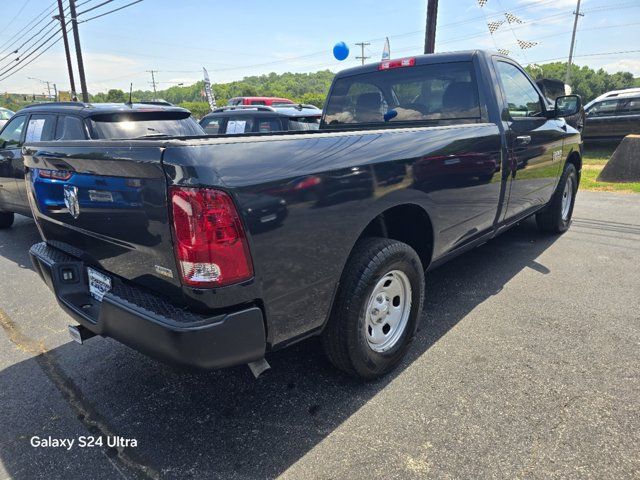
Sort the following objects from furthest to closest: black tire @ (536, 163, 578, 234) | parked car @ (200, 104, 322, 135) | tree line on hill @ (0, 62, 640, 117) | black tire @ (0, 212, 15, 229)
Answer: tree line on hill @ (0, 62, 640, 117) → parked car @ (200, 104, 322, 135) → black tire @ (0, 212, 15, 229) → black tire @ (536, 163, 578, 234)

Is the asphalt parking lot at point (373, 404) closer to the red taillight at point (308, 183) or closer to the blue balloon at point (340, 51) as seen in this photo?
the red taillight at point (308, 183)

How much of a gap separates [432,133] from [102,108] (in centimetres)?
405

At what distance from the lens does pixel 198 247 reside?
1.67 meters

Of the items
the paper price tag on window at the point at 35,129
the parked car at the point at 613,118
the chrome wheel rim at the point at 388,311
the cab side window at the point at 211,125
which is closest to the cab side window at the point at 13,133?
the paper price tag on window at the point at 35,129

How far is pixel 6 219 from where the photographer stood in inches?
259

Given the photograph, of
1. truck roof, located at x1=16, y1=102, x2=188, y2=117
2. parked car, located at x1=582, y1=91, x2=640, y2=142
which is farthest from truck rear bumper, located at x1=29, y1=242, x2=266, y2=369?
parked car, located at x1=582, y1=91, x2=640, y2=142

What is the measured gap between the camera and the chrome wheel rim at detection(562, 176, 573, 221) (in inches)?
211

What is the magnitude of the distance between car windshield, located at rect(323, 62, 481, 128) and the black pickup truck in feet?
0.10

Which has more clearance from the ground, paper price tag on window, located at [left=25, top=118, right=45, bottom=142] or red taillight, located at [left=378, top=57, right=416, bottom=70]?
red taillight, located at [left=378, top=57, right=416, bottom=70]

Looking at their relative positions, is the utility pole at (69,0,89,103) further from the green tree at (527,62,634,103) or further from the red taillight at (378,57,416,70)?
the green tree at (527,62,634,103)

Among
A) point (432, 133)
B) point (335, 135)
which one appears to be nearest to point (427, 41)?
point (432, 133)

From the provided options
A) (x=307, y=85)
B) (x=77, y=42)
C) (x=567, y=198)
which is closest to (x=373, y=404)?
(x=567, y=198)

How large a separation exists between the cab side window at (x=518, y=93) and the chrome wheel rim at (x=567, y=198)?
1.39 metres

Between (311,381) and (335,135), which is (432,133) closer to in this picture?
(335,135)
